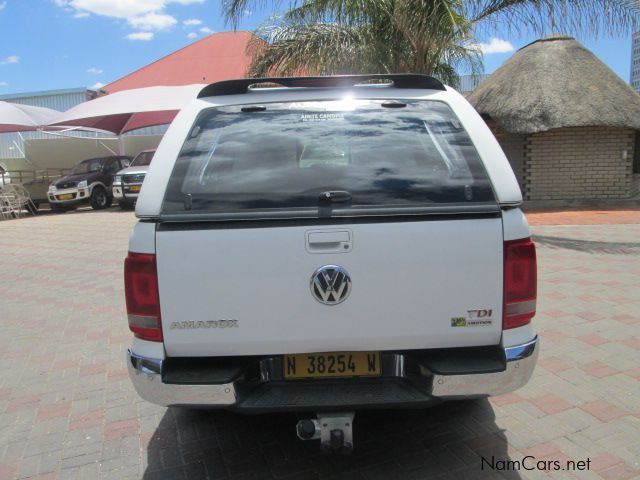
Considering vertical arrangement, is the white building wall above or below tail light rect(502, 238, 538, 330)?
above

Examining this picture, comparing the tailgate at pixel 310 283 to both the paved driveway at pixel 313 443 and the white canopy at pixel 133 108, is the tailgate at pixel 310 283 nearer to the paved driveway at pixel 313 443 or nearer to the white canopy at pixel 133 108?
the paved driveway at pixel 313 443

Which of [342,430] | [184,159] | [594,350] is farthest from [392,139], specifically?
[594,350]

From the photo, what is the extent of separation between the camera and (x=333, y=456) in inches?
118

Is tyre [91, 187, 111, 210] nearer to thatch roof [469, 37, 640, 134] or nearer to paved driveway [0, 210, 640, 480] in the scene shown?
thatch roof [469, 37, 640, 134]

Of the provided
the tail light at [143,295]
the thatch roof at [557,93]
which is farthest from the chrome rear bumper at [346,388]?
the thatch roof at [557,93]

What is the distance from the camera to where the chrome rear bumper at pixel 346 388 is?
7.84ft

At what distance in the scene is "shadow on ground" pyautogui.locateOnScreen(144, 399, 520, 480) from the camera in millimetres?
2840

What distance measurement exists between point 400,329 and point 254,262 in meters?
0.72

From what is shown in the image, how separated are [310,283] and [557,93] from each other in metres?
11.9

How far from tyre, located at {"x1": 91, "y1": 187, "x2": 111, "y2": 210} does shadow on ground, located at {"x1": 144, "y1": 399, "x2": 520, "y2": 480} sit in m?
15.6

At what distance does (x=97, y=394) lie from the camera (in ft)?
12.8

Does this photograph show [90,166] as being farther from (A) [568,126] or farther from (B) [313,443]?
(B) [313,443]

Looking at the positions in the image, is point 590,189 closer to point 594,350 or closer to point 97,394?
point 594,350

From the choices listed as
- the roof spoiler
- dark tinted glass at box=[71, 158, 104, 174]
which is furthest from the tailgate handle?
dark tinted glass at box=[71, 158, 104, 174]
